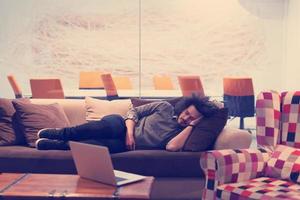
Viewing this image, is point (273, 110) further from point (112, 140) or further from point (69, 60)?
point (69, 60)

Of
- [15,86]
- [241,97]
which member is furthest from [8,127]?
[241,97]

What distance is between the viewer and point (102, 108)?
12.3 ft

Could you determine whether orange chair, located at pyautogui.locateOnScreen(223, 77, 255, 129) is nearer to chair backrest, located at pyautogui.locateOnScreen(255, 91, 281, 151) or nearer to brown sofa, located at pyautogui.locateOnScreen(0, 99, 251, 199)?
brown sofa, located at pyautogui.locateOnScreen(0, 99, 251, 199)

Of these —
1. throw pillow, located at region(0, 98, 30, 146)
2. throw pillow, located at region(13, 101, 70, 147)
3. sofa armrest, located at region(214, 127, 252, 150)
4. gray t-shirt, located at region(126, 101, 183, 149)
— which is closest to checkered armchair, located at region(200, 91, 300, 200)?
sofa armrest, located at region(214, 127, 252, 150)

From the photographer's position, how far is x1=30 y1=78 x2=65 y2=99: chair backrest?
17.0 feet

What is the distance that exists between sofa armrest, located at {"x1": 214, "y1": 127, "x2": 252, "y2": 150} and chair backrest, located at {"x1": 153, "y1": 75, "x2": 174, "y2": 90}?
2648mm

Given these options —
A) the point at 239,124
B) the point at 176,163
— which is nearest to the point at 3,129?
the point at 176,163

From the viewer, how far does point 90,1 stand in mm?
5605

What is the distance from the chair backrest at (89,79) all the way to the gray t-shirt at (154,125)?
7.06ft

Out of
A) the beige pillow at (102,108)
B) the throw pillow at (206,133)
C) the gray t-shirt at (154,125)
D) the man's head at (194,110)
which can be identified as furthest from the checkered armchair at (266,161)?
the beige pillow at (102,108)

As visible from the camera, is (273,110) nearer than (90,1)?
Yes

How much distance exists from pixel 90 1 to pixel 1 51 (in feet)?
4.41

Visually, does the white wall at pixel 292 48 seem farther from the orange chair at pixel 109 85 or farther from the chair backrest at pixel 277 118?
the chair backrest at pixel 277 118

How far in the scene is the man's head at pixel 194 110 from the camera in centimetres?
318
